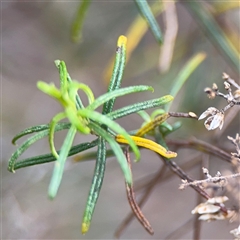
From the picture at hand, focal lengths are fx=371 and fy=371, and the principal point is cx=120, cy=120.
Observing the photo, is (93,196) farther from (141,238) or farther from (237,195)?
(141,238)

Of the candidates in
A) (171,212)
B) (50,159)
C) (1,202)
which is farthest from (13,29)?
(50,159)

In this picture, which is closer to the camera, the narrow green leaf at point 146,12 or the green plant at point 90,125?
the green plant at point 90,125

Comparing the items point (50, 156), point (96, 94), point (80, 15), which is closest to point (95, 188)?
point (50, 156)

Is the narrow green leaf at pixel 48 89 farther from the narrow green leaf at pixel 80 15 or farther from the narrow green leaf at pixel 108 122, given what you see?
the narrow green leaf at pixel 80 15

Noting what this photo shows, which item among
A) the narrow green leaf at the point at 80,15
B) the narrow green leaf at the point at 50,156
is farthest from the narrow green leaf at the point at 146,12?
the narrow green leaf at the point at 50,156

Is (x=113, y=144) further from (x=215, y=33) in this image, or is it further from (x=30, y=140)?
(x=215, y=33)

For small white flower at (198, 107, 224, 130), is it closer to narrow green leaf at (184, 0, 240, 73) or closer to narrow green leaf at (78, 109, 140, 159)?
narrow green leaf at (78, 109, 140, 159)
